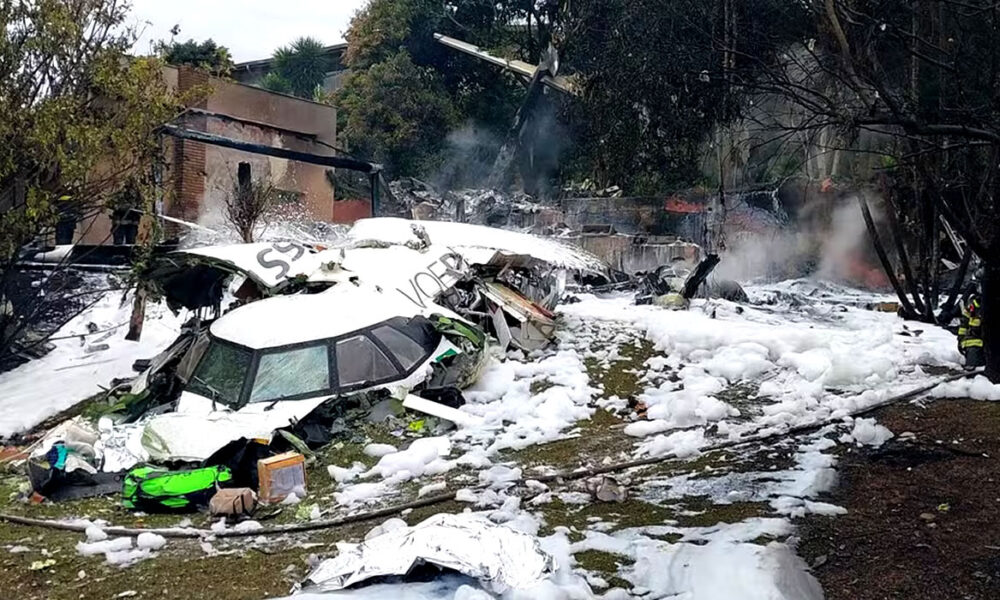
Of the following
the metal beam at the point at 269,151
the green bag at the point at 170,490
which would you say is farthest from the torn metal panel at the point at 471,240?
the green bag at the point at 170,490

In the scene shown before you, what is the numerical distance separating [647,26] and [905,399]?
6.33m

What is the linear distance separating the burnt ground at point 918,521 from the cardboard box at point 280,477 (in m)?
3.40

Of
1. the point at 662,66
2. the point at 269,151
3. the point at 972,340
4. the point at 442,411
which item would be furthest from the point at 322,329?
the point at 269,151

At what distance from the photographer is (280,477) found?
18.8 feet

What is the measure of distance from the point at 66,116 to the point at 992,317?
8.79 meters

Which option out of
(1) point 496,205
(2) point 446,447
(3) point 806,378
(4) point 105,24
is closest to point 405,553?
(2) point 446,447

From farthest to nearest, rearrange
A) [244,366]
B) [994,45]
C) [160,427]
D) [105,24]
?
[105,24] → [244,366] → [160,427] → [994,45]

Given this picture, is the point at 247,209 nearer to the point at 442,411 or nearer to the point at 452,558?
the point at 442,411

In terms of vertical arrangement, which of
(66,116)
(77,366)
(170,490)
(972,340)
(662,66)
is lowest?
(77,366)

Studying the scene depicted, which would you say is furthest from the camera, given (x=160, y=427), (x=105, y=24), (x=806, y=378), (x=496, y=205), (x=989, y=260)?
(x=496, y=205)

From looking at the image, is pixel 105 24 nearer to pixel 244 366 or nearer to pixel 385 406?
pixel 244 366

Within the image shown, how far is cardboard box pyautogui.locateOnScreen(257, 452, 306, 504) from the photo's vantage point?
5.67 meters

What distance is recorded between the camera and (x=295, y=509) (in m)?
5.50

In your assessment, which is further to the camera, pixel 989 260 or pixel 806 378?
pixel 806 378
